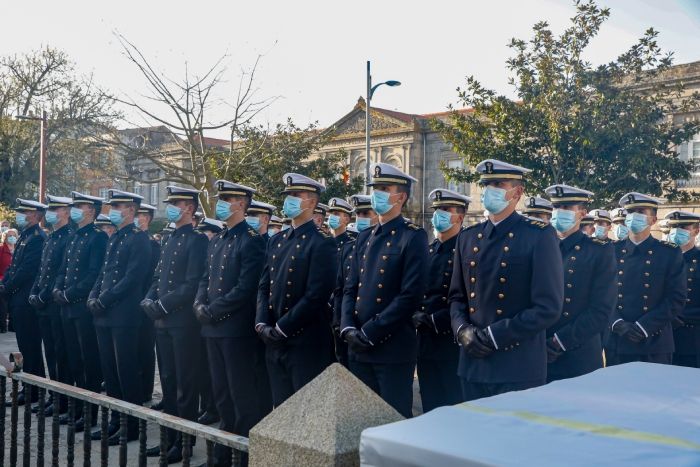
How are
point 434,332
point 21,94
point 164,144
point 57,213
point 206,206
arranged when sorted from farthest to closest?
point 164,144 < point 21,94 < point 206,206 < point 57,213 < point 434,332

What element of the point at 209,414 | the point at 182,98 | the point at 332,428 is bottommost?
the point at 209,414

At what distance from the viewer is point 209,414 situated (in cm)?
735

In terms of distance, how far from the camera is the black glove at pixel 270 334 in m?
5.62

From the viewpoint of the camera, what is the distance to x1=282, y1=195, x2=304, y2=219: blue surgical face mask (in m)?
6.05

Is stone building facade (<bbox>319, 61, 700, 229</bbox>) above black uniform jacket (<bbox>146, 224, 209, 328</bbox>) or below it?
above

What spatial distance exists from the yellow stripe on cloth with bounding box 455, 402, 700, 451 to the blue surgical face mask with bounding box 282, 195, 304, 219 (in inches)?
164

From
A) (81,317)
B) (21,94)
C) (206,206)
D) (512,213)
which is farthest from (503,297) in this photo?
(21,94)

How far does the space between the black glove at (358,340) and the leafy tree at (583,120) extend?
1346 cm

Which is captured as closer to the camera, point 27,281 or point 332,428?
point 332,428

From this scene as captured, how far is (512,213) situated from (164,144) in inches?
1568

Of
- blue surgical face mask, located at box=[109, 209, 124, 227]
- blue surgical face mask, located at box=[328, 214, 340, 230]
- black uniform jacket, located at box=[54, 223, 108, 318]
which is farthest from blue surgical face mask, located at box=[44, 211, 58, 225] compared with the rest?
blue surgical face mask, located at box=[328, 214, 340, 230]

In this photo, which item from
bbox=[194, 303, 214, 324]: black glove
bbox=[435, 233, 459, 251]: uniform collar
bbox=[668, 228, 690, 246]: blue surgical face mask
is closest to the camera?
bbox=[194, 303, 214, 324]: black glove

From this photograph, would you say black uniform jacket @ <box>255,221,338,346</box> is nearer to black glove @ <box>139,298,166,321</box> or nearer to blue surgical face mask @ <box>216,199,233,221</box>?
blue surgical face mask @ <box>216,199,233,221</box>

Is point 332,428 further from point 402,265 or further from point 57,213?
point 57,213
